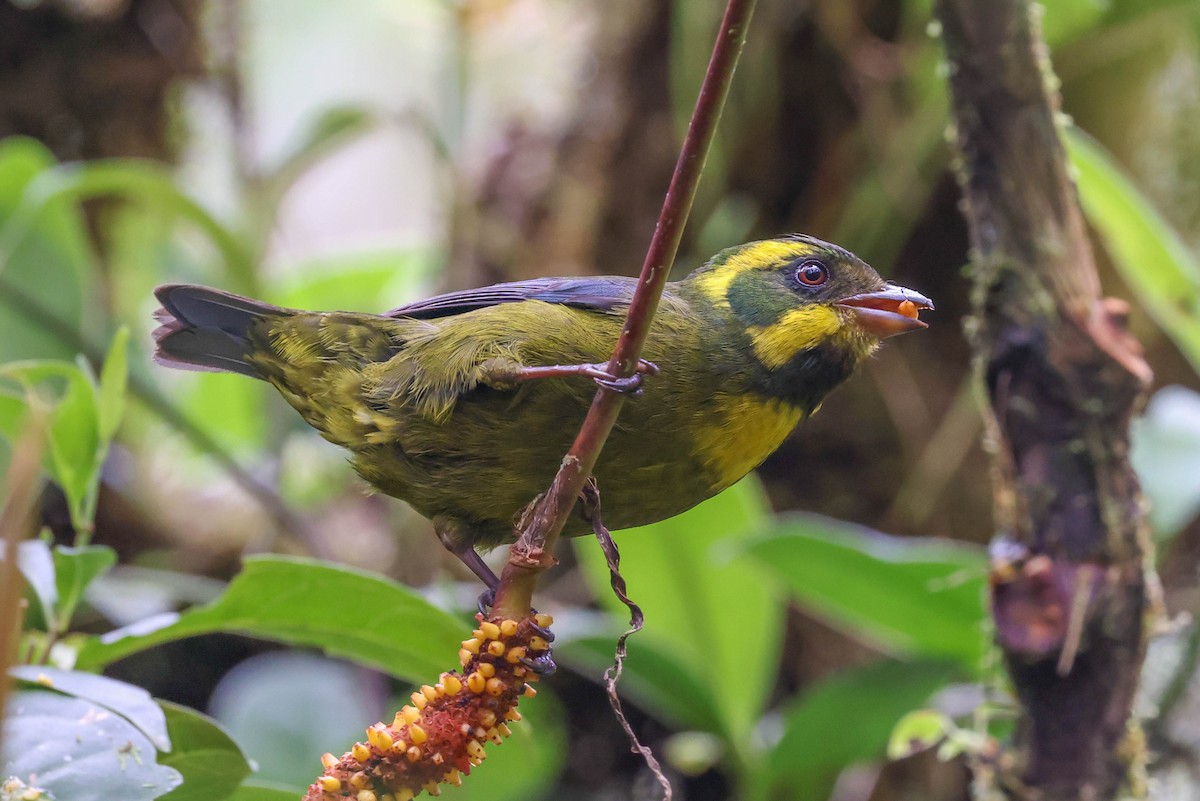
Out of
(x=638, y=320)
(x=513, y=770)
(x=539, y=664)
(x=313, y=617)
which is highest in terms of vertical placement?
(x=638, y=320)

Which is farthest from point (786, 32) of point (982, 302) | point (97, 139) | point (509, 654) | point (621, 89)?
point (509, 654)

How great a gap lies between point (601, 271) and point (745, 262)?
73.9 inches

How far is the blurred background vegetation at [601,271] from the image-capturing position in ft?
8.11

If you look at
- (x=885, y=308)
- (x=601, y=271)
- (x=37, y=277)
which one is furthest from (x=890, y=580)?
(x=37, y=277)

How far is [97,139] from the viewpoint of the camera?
3.77 meters

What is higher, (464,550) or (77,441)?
(77,441)

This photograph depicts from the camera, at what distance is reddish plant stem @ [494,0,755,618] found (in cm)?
100

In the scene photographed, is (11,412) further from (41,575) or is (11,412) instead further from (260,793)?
(260,793)

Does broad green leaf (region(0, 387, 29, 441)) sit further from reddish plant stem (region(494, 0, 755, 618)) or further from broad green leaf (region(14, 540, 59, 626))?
reddish plant stem (region(494, 0, 755, 618))

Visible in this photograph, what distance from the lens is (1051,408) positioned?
6.07 ft

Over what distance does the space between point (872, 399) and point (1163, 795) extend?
4.25ft

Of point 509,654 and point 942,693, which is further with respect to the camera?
point 942,693

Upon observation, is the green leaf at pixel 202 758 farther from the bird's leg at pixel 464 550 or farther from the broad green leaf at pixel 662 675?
the broad green leaf at pixel 662 675

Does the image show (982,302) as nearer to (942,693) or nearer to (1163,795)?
(942,693)
